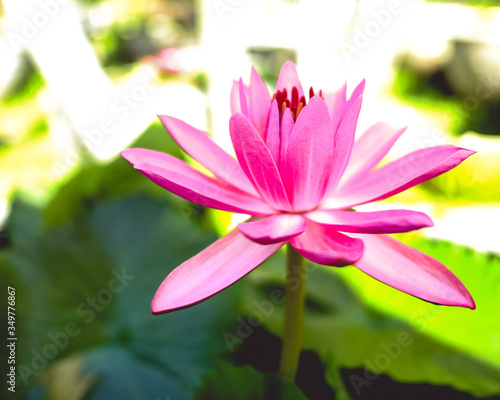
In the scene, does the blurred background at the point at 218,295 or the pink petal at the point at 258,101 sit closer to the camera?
the pink petal at the point at 258,101

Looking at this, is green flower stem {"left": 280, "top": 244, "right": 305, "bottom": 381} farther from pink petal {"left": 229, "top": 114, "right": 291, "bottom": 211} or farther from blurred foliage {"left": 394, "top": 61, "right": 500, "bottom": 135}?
blurred foliage {"left": 394, "top": 61, "right": 500, "bottom": 135}

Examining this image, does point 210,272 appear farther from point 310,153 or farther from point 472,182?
point 472,182

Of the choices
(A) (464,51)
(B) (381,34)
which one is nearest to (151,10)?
(A) (464,51)

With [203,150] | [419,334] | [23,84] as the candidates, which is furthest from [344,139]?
[23,84]

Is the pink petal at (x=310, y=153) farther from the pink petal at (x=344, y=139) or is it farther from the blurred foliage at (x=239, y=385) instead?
the blurred foliage at (x=239, y=385)

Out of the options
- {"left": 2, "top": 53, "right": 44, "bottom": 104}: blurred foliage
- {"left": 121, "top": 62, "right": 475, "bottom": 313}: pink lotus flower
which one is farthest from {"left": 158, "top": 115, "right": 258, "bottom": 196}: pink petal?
{"left": 2, "top": 53, "right": 44, "bottom": 104}: blurred foliage

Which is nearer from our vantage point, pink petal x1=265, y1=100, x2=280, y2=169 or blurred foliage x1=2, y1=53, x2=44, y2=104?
pink petal x1=265, y1=100, x2=280, y2=169

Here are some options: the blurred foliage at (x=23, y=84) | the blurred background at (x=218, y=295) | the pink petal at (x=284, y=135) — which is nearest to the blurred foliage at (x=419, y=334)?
the blurred background at (x=218, y=295)
